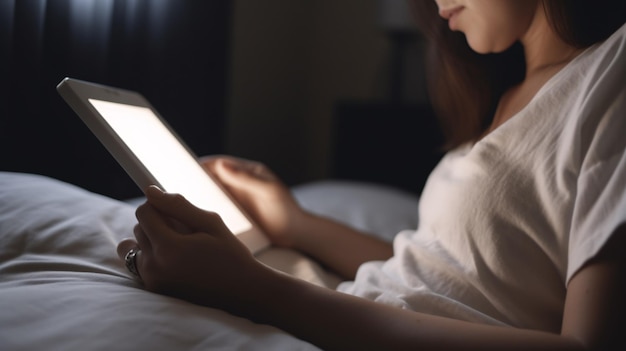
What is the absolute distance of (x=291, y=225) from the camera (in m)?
0.91

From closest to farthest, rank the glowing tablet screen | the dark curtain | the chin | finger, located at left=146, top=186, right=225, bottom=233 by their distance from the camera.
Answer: finger, located at left=146, top=186, right=225, bottom=233 < the glowing tablet screen < the chin < the dark curtain

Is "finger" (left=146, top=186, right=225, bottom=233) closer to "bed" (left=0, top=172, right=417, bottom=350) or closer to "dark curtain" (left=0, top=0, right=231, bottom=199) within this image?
"bed" (left=0, top=172, right=417, bottom=350)

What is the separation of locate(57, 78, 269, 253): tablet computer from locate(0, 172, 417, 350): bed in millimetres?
84

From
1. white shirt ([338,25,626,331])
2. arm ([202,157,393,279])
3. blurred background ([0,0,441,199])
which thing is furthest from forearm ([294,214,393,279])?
blurred background ([0,0,441,199])

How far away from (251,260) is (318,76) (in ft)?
8.55

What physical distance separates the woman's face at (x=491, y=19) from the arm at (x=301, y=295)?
371 millimetres

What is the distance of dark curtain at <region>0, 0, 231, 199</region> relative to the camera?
3.84ft

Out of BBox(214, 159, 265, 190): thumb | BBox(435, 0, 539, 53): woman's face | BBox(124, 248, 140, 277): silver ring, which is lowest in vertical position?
BBox(214, 159, 265, 190): thumb

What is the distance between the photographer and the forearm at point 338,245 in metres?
0.87

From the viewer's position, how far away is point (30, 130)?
1.21 m

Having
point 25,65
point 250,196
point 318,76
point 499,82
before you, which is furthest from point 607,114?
point 318,76

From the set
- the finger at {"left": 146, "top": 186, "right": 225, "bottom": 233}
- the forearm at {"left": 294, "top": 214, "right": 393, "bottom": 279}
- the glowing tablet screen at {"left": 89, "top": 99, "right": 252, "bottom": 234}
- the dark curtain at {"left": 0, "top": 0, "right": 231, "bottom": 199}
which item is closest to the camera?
the finger at {"left": 146, "top": 186, "right": 225, "bottom": 233}

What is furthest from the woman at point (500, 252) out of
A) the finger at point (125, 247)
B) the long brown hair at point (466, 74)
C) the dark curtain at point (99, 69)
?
the dark curtain at point (99, 69)

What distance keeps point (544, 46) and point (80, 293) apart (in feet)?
2.09
